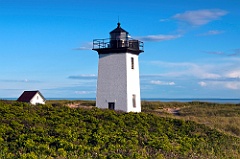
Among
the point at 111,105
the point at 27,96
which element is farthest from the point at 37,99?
the point at 111,105

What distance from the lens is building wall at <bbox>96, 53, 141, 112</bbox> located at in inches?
1176

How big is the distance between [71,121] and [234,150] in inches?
322

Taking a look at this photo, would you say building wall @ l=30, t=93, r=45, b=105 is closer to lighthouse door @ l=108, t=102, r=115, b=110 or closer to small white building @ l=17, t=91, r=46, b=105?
small white building @ l=17, t=91, r=46, b=105

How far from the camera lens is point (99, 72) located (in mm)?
31141

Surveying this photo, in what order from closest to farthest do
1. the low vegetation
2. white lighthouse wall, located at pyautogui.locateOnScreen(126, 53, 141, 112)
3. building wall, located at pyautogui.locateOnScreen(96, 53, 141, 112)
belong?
the low vegetation < building wall, located at pyautogui.locateOnScreen(96, 53, 141, 112) < white lighthouse wall, located at pyautogui.locateOnScreen(126, 53, 141, 112)

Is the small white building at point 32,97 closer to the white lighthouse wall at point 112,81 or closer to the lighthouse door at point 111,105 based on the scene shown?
the white lighthouse wall at point 112,81

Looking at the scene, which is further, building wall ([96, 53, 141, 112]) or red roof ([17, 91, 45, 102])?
red roof ([17, 91, 45, 102])

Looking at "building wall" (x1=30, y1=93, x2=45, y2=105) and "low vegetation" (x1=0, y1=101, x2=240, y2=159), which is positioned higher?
"building wall" (x1=30, y1=93, x2=45, y2=105)

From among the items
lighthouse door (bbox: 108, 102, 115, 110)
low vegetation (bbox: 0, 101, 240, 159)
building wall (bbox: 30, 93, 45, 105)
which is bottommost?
low vegetation (bbox: 0, 101, 240, 159)

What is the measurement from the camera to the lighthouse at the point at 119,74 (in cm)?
2994

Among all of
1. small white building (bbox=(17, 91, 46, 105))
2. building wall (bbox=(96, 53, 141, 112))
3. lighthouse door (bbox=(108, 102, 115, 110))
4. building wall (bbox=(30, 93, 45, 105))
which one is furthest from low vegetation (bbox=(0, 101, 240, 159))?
building wall (bbox=(30, 93, 45, 105))

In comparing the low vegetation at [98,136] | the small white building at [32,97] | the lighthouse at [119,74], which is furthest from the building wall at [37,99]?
the low vegetation at [98,136]

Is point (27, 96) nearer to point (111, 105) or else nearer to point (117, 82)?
point (111, 105)

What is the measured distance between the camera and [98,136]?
15.9 metres
